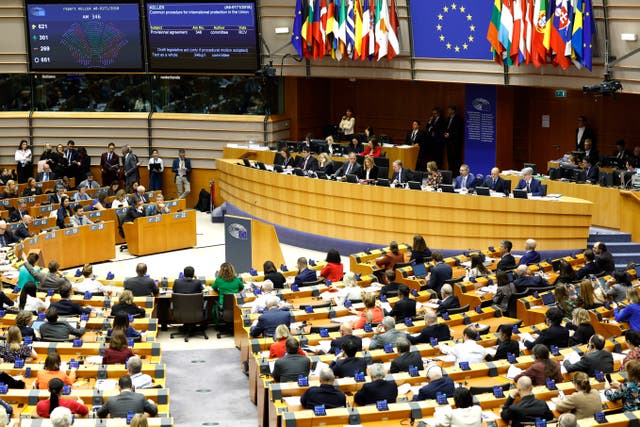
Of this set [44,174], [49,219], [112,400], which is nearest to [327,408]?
[112,400]

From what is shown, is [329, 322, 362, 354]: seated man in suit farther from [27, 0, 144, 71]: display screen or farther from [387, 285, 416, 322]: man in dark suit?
[27, 0, 144, 71]: display screen

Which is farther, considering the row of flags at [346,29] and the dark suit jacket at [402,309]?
the row of flags at [346,29]

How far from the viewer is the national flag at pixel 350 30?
27016 millimetres

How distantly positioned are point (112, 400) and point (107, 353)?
201 cm

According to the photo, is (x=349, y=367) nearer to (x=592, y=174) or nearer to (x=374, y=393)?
(x=374, y=393)

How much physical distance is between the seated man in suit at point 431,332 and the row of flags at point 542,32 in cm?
1001

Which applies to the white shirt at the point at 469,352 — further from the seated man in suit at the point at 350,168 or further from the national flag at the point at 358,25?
the national flag at the point at 358,25

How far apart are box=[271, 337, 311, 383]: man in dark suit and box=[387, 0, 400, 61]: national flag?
14.4 m

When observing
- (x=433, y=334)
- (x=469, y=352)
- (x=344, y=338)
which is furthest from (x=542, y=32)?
(x=344, y=338)

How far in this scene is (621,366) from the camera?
45.1ft

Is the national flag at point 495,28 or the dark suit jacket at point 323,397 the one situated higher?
the national flag at point 495,28

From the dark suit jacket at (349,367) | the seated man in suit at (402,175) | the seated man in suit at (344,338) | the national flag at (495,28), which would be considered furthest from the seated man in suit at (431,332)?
the national flag at (495,28)

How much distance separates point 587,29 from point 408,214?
208 inches

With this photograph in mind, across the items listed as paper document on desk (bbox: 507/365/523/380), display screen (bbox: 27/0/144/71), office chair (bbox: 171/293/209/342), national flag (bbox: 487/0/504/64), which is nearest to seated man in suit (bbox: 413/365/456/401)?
paper document on desk (bbox: 507/365/523/380)
